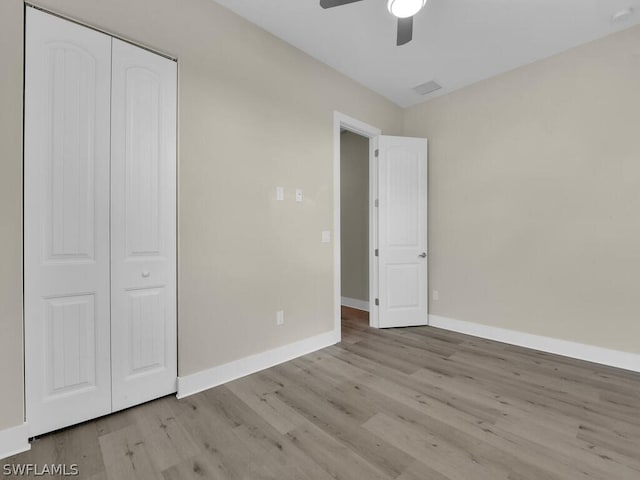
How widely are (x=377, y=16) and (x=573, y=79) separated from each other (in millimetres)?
2040

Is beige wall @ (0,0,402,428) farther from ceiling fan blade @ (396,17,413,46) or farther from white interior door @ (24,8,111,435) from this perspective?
ceiling fan blade @ (396,17,413,46)

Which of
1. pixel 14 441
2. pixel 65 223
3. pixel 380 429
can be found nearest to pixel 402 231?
pixel 380 429

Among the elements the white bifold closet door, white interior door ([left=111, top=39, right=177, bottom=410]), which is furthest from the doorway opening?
the white bifold closet door

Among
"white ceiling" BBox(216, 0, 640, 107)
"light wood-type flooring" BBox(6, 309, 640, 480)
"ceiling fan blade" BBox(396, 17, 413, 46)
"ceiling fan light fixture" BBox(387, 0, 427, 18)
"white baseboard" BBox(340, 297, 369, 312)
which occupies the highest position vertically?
"white ceiling" BBox(216, 0, 640, 107)

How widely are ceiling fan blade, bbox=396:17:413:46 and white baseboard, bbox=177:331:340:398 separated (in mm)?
2728

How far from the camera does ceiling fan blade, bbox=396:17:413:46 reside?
215 cm

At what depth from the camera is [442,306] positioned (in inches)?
153

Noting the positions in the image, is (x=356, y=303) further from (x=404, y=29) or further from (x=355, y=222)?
(x=404, y=29)

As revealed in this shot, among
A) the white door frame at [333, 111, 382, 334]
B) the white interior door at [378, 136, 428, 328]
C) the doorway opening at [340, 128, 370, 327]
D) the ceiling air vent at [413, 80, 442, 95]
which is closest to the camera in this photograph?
the white door frame at [333, 111, 382, 334]

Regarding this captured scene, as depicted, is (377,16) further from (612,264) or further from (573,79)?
(612,264)

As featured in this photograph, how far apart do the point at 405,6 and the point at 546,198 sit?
2.32 m

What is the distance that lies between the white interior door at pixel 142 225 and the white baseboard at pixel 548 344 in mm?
3137

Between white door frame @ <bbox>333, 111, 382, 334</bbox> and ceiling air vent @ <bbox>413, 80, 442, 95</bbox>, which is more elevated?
ceiling air vent @ <bbox>413, 80, 442, 95</bbox>

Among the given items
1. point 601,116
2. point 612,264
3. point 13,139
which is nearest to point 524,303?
point 612,264
